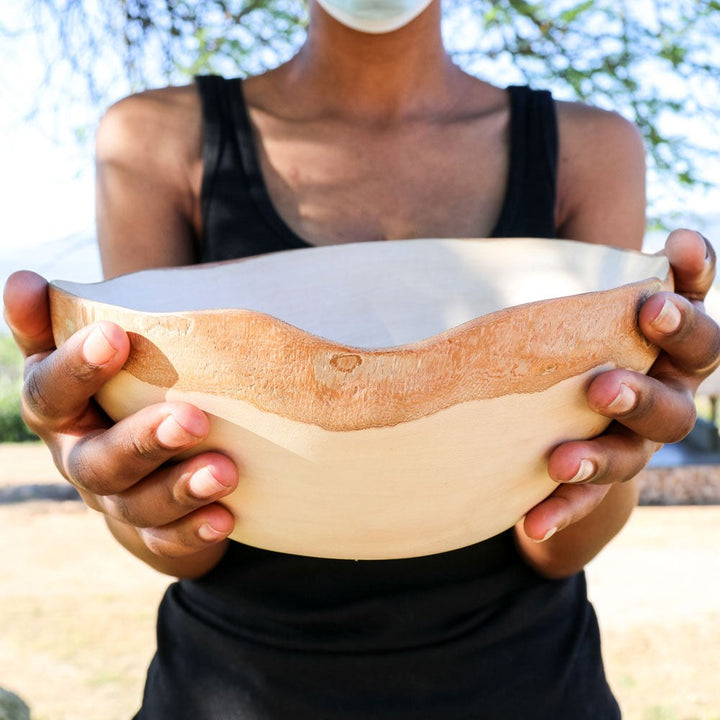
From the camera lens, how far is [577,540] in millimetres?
845

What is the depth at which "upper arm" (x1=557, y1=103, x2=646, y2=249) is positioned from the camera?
993 millimetres

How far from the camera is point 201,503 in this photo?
1.87 feet

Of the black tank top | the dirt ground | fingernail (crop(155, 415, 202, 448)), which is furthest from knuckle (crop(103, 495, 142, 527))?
the dirt ground

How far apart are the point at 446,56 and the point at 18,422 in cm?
801

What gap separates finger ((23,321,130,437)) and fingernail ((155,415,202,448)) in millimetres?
45

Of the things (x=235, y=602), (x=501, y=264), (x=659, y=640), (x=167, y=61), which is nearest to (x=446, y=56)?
(x=501, y=264)

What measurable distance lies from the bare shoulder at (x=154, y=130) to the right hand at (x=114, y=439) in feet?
1.16

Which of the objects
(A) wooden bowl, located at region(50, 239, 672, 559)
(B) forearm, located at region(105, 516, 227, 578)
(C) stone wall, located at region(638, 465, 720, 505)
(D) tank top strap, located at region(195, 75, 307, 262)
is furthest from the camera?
(C) stone wall, located at region(638, 465, 720, 505)

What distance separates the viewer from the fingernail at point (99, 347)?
52 centimetres

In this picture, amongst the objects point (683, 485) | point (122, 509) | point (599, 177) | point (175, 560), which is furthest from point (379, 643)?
point (683, 485)

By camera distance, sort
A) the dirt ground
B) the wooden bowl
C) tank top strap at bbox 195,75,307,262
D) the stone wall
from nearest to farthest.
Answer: the wooden bowl, tank top strap at bbox 195,75,307,262, the dirt ground, the stone wall

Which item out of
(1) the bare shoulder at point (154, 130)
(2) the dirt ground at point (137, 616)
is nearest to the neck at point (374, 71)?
(1) the bare shoulder at point (154, 130)

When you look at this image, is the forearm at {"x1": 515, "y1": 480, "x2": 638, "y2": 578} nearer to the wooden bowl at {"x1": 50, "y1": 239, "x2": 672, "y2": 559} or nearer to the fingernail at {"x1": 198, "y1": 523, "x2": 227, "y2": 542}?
the wooden bowl at {"x1": 50, "y1": 239, "x2": 672, "y2": 559}

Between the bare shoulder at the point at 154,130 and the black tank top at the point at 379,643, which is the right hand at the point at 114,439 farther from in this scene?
the bare shoulder at the point at 154,130
